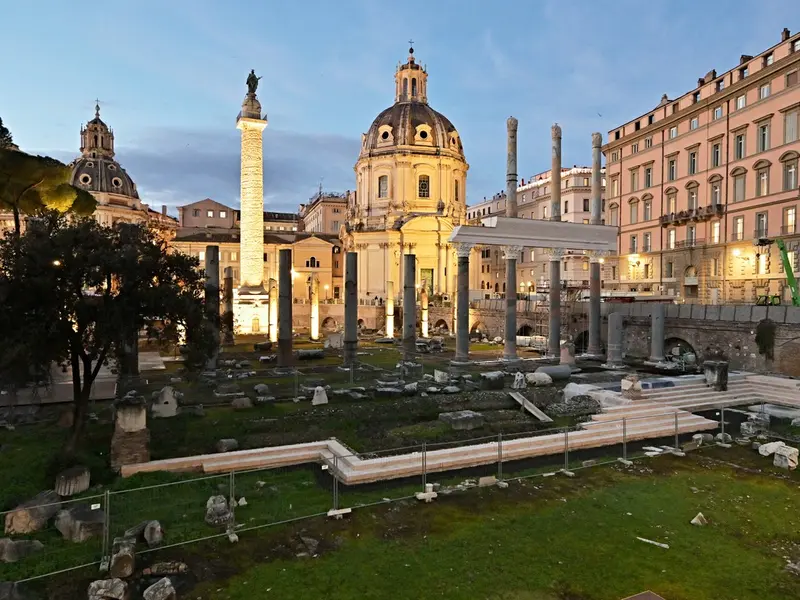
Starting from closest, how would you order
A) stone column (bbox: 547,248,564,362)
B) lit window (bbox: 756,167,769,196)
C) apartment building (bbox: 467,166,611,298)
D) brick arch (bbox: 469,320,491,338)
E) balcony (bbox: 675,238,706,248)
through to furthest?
stone column (bbox: 547,248,564,362) < lit window (bbox: 756,167,769,196) < balcony (bbox: 675,238,706,248) < brick arch (bbox: 469,320,491,338) < apartment building (bbox: 467,166,611,298)

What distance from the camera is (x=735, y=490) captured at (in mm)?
12867

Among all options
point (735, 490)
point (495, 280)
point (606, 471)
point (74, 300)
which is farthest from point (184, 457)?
point (495, 280)

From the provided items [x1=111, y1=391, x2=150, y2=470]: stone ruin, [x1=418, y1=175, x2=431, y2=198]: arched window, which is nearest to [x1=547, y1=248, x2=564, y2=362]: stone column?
[x1=111, y1=391, x2=150, y2=470]: stone ruin

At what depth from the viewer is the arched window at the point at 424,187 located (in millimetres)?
66062

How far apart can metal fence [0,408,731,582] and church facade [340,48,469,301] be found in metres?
47.1

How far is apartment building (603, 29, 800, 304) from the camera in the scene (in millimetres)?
35812

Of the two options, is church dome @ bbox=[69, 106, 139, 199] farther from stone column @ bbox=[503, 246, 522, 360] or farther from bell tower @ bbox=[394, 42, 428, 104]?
stone column @ bbox=[503, 246, 522, 360]

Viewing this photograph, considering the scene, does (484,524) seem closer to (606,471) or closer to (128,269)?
(606,471)

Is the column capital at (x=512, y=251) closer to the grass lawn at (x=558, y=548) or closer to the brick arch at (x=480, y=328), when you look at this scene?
the grass lawn at (x=558, y=548)

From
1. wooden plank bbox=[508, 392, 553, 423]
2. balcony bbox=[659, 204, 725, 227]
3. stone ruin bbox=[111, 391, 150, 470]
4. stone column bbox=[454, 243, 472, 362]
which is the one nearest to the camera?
stone ruin bbox=[111, 391, 150, 470]

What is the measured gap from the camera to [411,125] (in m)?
65.4

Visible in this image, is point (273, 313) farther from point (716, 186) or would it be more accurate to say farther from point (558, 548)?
point (558, 548)

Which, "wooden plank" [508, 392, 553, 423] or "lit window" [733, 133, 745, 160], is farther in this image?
"lit window" [733, 133, 745, 160]

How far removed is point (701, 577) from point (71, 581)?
387 inches
